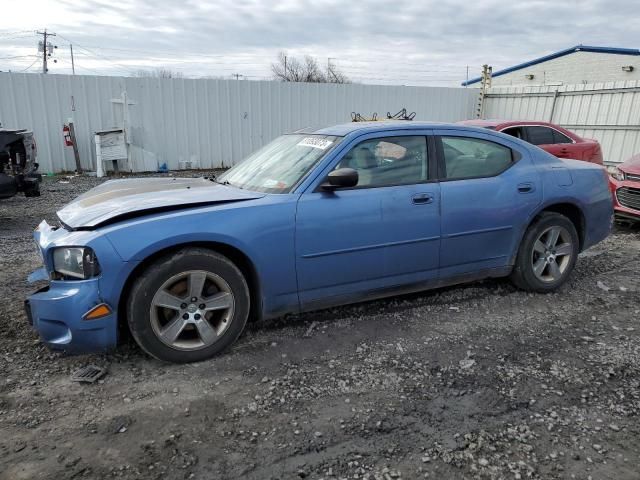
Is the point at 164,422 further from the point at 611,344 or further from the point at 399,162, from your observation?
the point at 611,344

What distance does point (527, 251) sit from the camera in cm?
447

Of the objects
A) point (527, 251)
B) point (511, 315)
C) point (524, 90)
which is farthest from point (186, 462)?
point (524, 90)

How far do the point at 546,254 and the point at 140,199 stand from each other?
3560 mm

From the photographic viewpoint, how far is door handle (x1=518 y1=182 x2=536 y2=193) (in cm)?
429

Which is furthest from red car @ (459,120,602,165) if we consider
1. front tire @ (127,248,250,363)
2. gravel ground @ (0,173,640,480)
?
front tire @ (127,248,250,363)

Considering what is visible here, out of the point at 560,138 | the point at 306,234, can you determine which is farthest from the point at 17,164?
the point at 560,138

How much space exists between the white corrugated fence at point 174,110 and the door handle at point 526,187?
27.0 ft

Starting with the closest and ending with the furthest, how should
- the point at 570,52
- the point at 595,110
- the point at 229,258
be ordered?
the point at 229,258 < the point at 595,110 < the point at 570,52

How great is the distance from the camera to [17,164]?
23.3 ft

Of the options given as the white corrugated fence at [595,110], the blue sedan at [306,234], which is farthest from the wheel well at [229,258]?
the white corrugated fence at [595,110]

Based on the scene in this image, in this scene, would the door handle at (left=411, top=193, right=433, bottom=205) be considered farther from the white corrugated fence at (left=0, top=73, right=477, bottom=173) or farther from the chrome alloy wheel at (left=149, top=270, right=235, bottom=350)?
the white corrugated fence at (left=0, top=73, right=477, bottom=173)

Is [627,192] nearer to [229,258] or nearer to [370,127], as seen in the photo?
[370,127]

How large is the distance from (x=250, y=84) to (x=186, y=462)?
42.9ft

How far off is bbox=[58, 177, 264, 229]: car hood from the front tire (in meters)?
0.36
